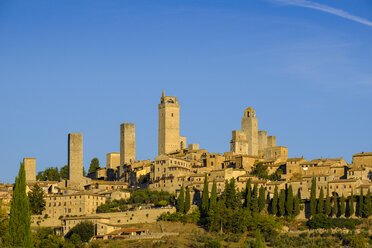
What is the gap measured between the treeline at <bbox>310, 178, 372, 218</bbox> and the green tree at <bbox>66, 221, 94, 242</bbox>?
21038mm

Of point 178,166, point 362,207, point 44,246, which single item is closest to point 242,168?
point 178,166

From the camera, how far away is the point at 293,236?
7962 cm

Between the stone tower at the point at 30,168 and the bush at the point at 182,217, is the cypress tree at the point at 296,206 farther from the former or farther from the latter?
the stone tower at the point at 30,168

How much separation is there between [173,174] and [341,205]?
22120 millimetres

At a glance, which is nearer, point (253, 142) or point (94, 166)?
point (253, 142)

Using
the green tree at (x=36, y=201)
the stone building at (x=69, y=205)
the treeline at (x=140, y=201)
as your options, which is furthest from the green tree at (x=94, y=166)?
the stone building at (x=69, y=205)

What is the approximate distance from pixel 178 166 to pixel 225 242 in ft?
66.8

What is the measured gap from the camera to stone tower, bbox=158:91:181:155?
113688mm

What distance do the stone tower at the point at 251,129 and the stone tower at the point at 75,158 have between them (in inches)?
901

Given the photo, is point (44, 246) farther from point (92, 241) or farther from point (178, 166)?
point (178, 166)

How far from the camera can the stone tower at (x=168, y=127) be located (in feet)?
373

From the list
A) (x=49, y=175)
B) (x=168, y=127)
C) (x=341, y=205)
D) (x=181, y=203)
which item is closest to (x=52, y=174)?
(x=49, y=175)

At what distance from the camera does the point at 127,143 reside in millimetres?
114625

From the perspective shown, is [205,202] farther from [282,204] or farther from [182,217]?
[282,204]
